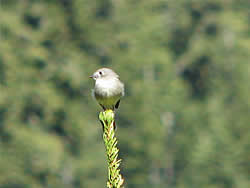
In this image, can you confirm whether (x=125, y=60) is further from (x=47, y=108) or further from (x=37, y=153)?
(x=37, y=153)

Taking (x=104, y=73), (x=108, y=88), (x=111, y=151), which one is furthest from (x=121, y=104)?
(x=111, y=151)

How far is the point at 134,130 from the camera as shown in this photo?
43.7 meters

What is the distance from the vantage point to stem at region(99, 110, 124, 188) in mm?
3785

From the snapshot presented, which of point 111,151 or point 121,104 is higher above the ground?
point 121,104

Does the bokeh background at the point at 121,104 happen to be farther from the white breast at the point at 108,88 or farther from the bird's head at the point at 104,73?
the white breast at the point at 108,88

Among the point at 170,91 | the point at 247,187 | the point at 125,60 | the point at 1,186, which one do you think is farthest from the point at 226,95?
the point at 1,186

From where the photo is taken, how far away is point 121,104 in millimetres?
41500

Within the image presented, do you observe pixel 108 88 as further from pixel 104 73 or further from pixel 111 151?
pixel 111 151

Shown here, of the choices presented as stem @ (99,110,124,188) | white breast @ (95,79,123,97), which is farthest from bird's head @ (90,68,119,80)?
stem @ (99,110,124,188)

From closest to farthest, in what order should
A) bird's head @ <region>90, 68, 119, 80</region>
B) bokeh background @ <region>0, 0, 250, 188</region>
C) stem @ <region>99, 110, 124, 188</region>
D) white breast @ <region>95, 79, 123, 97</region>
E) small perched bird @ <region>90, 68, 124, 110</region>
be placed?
stem @ <region>99, 110, 124, 188</region>, small perched bird @ <region>90, 68, 124, 110</region>, white breast @ <region>95, 79, 123, 97</region>, bird's head @ <region>90, 68, 119, 80</region>, bokeh background @ <region>0, 0, 250, 188</region>

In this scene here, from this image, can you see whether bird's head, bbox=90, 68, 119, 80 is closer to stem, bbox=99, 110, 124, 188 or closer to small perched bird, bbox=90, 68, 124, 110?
small perched bird, bbox=90, 68, 124, 110

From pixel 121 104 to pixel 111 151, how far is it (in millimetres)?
37540

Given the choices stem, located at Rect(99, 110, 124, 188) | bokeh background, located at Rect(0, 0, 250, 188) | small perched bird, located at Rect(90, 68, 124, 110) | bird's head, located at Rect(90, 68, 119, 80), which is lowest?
stem, located at Rect(99, 110, 124, 188)

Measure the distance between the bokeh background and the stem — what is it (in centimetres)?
3491
